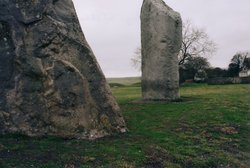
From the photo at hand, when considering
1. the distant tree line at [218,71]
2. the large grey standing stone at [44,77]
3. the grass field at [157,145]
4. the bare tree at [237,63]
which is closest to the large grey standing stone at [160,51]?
the grass field at [157,145]

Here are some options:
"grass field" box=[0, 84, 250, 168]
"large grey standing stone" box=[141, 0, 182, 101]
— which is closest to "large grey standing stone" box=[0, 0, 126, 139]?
"grass field" box=[0, 84, 250, 168]

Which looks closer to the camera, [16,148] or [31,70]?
[16,148]

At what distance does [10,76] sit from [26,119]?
1615mm

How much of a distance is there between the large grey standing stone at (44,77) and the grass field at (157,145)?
1.92ft

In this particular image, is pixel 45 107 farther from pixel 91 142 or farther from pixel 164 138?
pixel 164 138

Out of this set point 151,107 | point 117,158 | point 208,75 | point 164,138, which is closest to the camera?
point 117,158

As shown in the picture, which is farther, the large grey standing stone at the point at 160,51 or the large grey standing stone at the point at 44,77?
the large grey standing stone at the point at 160,51

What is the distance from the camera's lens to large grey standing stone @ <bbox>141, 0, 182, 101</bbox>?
83.4ft

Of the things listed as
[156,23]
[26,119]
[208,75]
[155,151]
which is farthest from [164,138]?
[208,75]

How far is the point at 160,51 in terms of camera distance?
2542 cm

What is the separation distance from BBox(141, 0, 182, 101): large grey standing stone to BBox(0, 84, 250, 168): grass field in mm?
2308

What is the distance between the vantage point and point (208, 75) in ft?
177

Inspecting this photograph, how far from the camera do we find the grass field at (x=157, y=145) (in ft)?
49.9

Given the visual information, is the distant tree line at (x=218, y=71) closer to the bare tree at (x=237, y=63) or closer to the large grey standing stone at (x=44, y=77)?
the bare tree at (x=237, y=63)
